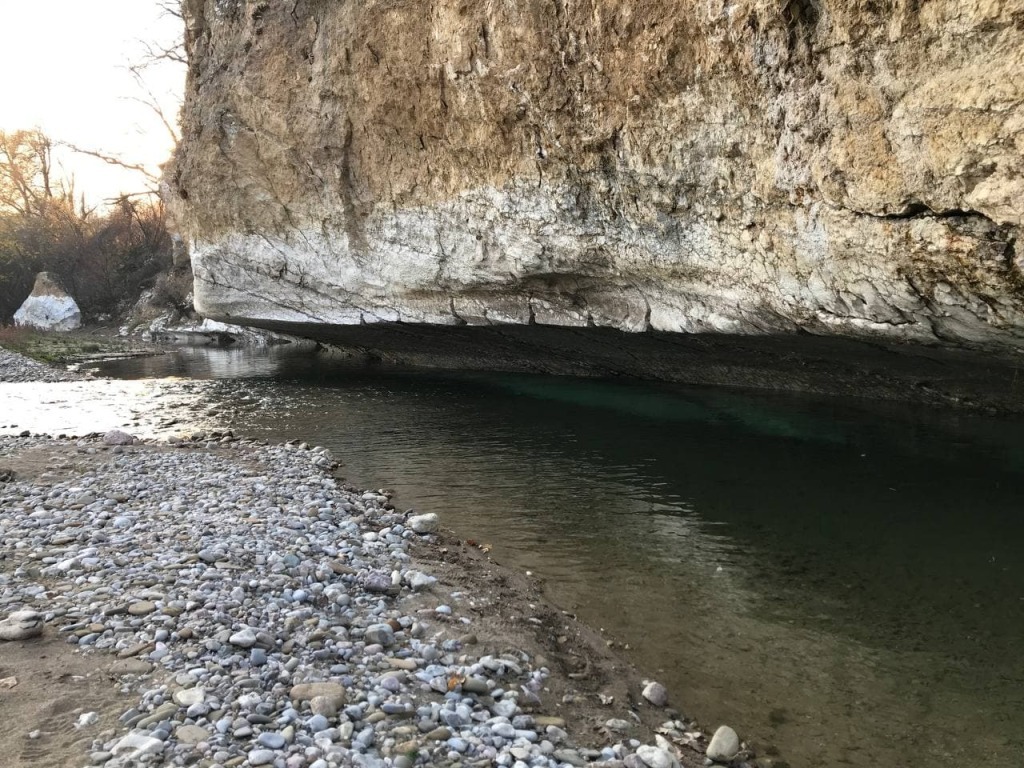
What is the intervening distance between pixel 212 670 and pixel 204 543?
193cm

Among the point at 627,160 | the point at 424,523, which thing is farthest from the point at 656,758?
the point at 627,160

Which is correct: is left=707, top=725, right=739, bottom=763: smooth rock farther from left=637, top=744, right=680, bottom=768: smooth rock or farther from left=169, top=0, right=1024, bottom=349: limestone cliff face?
left=169, top=0, right=1024, bottom=349: limestone cliff face

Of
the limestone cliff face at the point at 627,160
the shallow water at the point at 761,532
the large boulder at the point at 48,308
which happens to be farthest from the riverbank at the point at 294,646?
the large boulder at the point at 48,308

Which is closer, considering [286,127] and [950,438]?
[950,438]

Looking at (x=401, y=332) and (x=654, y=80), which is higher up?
(x=654, y=80)

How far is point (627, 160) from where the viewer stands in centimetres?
895

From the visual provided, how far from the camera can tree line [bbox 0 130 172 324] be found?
37.4 metres

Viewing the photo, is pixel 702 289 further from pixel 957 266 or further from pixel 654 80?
pixel 957 266

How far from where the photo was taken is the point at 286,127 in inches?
574

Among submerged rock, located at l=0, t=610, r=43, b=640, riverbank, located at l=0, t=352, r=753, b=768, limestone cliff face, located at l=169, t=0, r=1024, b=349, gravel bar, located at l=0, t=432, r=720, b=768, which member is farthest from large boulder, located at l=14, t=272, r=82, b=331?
submerged rock, located at l=0, t=610, r=43, b=640

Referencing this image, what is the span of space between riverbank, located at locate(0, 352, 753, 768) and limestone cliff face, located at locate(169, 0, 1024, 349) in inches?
199

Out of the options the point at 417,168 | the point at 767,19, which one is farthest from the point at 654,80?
the point at 417,168

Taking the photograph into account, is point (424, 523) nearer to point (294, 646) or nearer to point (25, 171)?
point (294, 646)

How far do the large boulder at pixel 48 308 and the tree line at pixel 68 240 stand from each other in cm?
111
